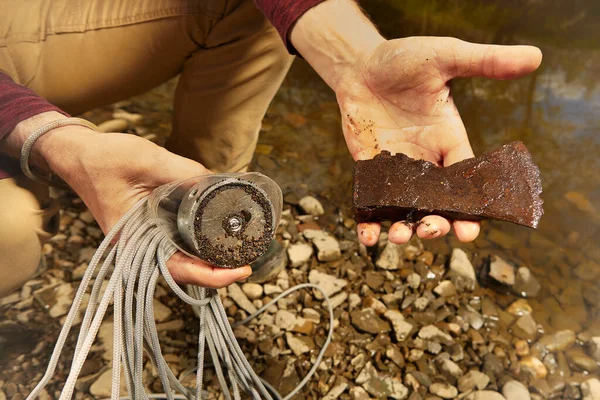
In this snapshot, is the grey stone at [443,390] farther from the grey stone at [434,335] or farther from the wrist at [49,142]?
the wrist at [49,142]

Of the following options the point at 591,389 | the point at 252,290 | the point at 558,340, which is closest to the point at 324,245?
the point at 252,290

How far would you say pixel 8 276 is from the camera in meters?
1.25

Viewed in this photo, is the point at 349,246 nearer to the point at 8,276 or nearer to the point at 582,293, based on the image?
the point at 582,293

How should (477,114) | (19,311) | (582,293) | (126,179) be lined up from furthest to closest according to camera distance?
(477,114) < (582,293) < (19,311) < (126,179)

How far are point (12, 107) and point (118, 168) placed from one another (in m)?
0.24

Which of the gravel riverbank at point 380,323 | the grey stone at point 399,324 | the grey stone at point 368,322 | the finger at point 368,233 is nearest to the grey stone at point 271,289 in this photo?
the gravel riverbank at point 380,323

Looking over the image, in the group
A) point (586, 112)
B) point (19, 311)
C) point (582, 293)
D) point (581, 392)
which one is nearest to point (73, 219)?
point (19, 311)

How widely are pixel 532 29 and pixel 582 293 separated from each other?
53.4 inches

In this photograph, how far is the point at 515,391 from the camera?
5.26ft

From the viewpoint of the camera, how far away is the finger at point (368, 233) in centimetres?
128

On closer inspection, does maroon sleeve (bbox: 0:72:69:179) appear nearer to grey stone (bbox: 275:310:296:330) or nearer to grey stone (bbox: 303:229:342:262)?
grey stone (bbox: 275:310:296:330)

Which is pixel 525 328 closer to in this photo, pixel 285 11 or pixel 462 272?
pixel 462 272

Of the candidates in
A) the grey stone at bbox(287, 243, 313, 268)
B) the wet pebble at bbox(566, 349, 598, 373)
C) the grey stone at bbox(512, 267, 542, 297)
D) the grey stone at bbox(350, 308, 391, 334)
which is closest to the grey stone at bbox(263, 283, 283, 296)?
the grey stone at bbox(287, 243, 313, 268)

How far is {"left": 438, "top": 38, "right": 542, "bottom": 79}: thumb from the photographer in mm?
1146
